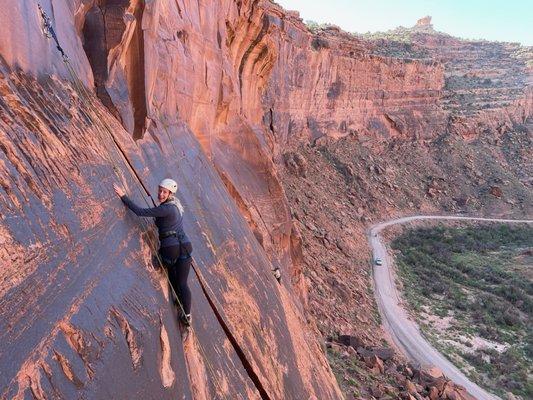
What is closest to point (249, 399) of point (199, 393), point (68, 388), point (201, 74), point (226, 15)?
point (199, 393)

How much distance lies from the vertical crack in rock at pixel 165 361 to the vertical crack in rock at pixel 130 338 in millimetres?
313

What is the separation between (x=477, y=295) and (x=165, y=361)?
1022 inches

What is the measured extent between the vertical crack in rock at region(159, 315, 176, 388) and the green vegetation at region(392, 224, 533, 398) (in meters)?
16.8

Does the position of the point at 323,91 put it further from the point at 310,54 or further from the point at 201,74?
the point at 201,74

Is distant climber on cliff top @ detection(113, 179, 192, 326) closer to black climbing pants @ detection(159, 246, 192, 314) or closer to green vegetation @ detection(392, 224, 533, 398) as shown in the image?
black climbing pants @ detection(159, 246, 192, 314)

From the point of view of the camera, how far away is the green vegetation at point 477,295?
1925 centimetres

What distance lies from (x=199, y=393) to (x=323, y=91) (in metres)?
38.9

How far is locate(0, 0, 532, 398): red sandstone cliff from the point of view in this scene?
3.29 meters

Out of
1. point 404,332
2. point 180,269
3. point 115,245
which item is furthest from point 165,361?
point 404,332

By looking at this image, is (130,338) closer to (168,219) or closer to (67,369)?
(67,369)

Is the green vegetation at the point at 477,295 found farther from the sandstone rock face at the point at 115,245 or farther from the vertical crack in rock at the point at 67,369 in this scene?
the vertical crack in rock at the point at 67,369

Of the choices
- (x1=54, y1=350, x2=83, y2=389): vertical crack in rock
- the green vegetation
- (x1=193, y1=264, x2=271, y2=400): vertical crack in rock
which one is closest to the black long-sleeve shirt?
(x1=193, y1=264, x2=271, y2=400): vertical crack in rock

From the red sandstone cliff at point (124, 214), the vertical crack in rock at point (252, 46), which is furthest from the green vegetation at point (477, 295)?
the vertical crack in rock at point (252, 46)

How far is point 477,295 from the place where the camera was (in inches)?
1045
